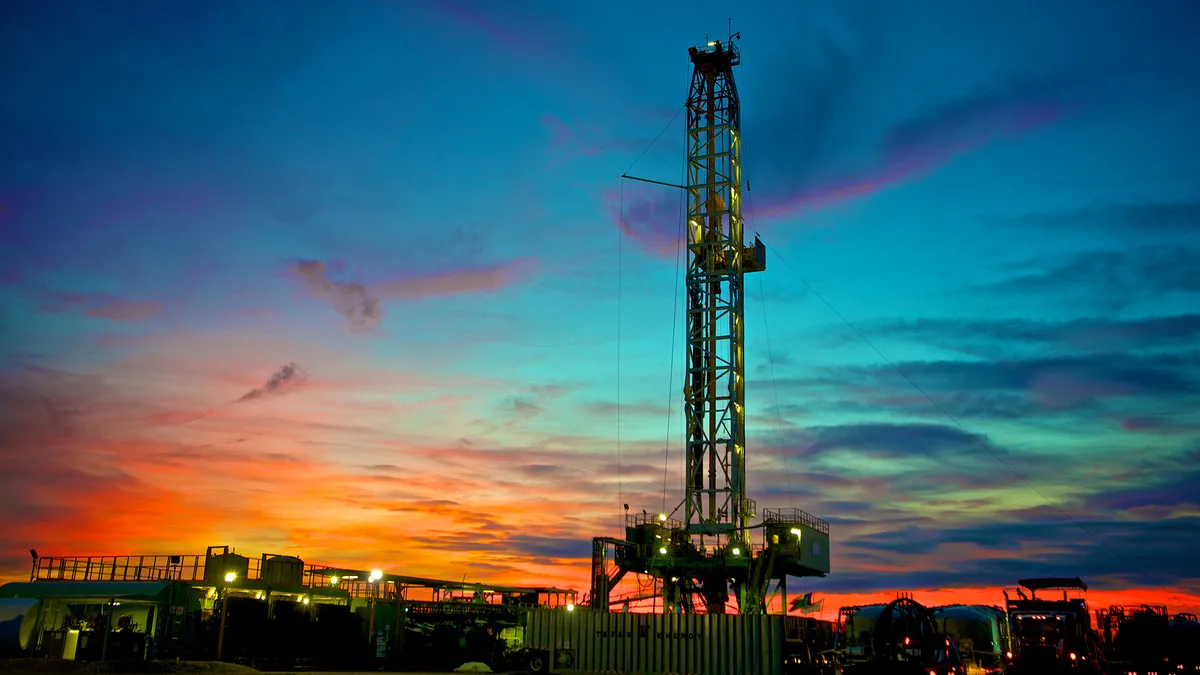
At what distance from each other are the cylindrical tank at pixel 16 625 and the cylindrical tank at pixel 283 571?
30.3 feet

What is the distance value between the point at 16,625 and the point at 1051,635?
1590 inches

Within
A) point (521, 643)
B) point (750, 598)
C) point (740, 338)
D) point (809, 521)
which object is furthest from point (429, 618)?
point (740, 338)

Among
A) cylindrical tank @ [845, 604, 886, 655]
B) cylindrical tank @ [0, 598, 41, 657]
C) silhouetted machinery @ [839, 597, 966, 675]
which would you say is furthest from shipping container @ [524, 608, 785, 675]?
cylindrical tank @ [0, 598, 41, 657]

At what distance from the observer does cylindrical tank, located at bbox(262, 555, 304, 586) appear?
146 feet

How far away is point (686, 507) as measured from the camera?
6625 cm

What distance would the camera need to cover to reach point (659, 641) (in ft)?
129

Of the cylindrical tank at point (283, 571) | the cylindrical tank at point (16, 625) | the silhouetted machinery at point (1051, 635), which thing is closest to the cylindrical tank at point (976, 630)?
the silhouetted machinery at point (1051, 635)

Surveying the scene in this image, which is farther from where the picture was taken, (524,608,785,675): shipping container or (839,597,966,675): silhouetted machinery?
(524,608,785,675): shipping container

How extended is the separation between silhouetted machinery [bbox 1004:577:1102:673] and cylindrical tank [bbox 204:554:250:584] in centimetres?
3195

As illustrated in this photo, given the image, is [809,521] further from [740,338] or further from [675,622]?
[675,622]

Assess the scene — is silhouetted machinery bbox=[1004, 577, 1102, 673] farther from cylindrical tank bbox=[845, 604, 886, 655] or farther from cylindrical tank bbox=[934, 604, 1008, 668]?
cylindrical tank bbox=[845, 604, 886, 655]

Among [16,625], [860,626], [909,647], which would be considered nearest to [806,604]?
[860,626]

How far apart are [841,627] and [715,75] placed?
47.2m

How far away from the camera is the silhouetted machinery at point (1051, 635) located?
35.9 meters
